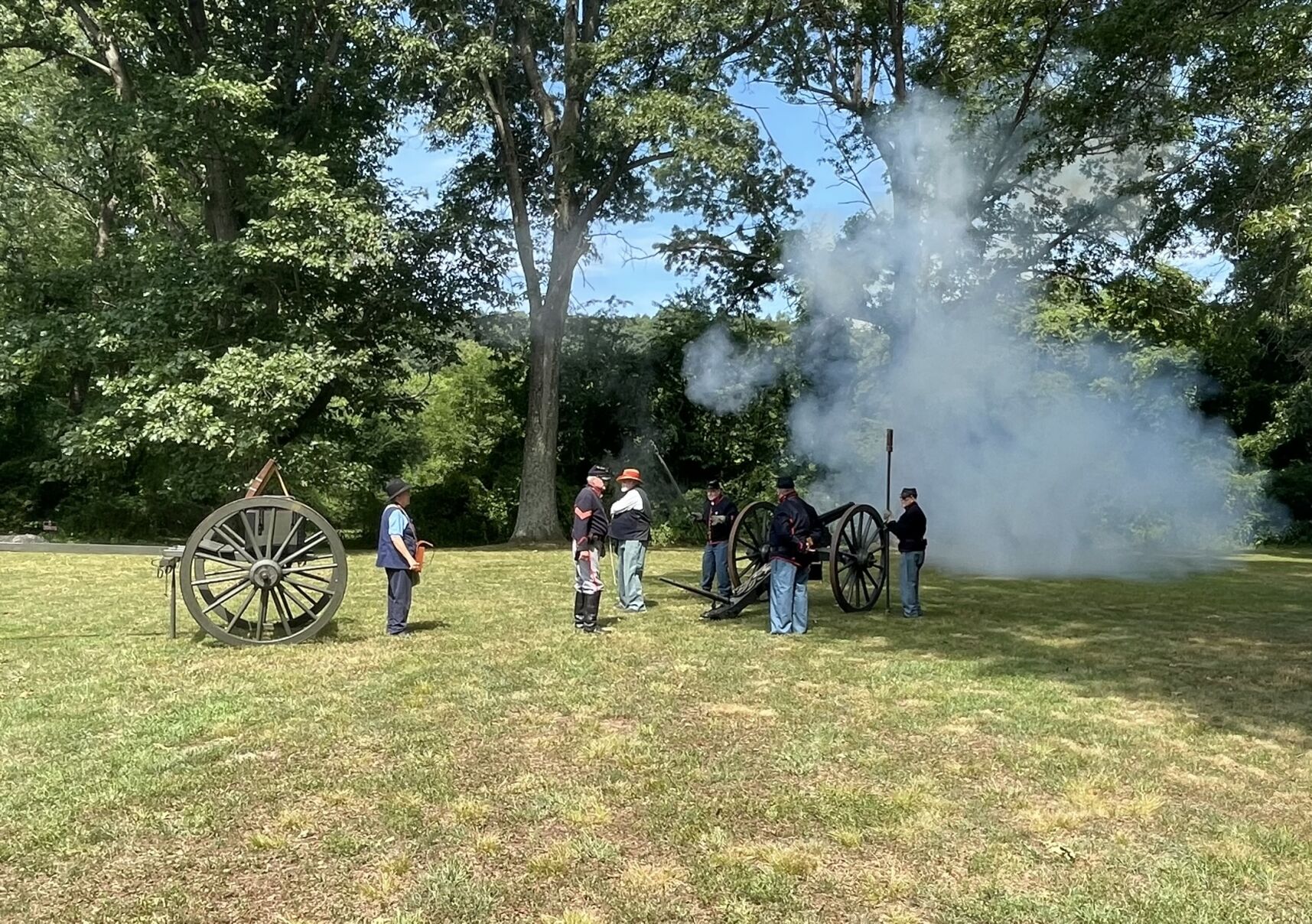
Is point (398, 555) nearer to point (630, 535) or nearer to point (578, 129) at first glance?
point (630, 535)

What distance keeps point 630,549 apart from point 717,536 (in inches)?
65.0

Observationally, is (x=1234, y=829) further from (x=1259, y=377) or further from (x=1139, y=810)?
(x=1259, y=377)

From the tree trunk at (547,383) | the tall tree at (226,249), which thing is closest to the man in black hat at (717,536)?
the tall tree at (226,249)

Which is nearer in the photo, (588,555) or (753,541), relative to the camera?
(588,555)

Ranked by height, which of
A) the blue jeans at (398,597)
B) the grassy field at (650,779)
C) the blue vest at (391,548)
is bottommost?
the grassy field at (650,779)

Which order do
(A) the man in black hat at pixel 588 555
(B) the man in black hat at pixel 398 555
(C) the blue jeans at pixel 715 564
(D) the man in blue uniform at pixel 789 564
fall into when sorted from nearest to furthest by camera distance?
(B) the man in black hat at pixel 398 555
(A) the man in black hat at pixel 588 555
(D) the man in blue uniform at pixel 789 564
(C) the blue jeans at pixel 715 564

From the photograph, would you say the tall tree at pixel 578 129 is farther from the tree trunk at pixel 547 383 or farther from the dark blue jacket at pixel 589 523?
the dark blue jacket at pixel 589 523

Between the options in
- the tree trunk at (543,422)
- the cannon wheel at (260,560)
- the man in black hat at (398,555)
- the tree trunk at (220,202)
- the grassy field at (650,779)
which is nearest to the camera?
the grassy field at (650,779)

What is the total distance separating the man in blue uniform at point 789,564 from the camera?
27.9 feet

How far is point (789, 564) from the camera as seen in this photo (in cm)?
855

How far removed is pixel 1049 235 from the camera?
2023cm

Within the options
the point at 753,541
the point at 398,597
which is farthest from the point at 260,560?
the point at 753,541

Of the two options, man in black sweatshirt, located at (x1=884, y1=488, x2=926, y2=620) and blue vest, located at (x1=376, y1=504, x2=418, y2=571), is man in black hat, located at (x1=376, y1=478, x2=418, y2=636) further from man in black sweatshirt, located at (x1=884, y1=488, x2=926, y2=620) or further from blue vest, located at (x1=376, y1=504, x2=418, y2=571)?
man in black sweatshirt, located at (x1=884, y1=488, x2=926, y2=620)

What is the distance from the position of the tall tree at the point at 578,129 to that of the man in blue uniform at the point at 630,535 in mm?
9181
